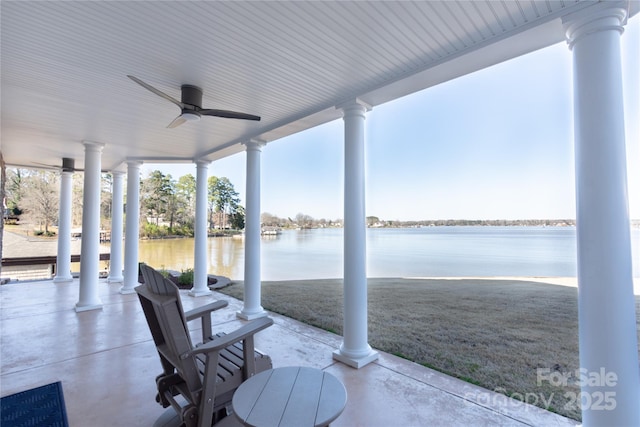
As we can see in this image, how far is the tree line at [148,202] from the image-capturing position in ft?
44.7

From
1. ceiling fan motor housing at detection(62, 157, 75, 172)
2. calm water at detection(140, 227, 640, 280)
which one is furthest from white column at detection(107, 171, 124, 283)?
calm water at detection(140, 227, 640, 280)

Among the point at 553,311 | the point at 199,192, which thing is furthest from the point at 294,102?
the point at 553,311

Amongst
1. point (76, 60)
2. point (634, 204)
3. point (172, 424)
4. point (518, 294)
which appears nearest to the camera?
point (634, 204)

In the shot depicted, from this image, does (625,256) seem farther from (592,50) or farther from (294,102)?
(294,102)

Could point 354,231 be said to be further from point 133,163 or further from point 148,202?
point 148,202

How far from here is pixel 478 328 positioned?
4.39 meters

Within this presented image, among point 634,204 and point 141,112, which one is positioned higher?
point 141,112

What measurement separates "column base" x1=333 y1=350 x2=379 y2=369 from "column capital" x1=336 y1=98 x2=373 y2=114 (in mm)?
2570

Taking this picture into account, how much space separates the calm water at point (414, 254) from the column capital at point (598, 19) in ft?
26.7

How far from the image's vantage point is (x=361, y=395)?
2488 mm

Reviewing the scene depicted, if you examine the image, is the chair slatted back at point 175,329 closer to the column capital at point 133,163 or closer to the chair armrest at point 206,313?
the chair armrest at point 206,313

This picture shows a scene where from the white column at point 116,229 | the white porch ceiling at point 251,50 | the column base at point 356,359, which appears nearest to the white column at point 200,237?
the white column at point 116,229

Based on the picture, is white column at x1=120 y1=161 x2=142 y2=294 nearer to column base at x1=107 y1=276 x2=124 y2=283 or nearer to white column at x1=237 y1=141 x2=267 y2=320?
→ column base at x1=107 y1=276 x2=124 y2=283

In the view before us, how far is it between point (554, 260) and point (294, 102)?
12816mm
